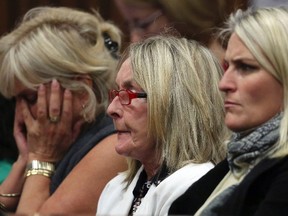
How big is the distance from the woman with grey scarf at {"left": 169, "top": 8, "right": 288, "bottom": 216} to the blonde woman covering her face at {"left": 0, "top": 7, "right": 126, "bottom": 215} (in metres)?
1.41

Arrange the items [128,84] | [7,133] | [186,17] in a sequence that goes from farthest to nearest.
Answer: [7,133] < [186,17] < [128,84]

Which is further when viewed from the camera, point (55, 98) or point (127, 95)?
point (55, 98)

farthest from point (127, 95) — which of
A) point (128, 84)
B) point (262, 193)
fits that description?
point (262, 193)

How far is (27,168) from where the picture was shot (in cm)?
501

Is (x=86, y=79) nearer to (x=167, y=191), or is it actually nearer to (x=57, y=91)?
(x=57, y=91)

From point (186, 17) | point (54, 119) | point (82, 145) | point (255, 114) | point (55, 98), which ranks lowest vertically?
point (82, 145)

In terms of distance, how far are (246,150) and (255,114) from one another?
0.12m

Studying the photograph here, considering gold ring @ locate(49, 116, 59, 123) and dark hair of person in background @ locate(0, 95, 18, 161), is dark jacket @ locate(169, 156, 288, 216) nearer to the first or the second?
gold ring @ locate(49, 116, 59, 123)

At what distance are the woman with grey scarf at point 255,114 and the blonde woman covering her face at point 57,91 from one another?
55.3 inches

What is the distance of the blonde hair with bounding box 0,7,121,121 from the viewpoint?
484cm

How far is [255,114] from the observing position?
3.29m

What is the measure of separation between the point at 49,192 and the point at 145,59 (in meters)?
1.18

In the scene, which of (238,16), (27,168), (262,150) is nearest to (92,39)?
(27,168)

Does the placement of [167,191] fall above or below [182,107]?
below
